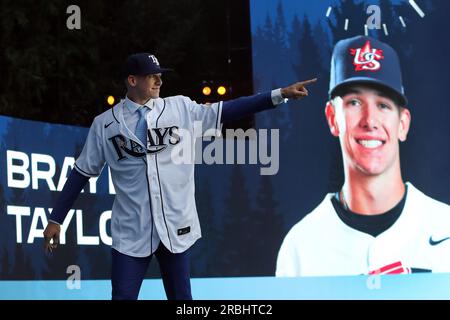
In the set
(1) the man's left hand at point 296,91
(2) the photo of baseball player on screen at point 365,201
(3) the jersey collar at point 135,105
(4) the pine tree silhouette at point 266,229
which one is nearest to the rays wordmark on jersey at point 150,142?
(3) the jersey collar at point 135,105

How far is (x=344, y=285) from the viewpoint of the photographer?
6832 millimetres

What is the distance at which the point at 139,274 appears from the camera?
5.22m

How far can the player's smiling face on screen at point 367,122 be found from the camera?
692cm

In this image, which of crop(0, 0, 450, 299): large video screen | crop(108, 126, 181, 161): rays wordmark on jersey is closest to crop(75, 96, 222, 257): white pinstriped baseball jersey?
crop(108, 126, 181, 161): rays wordmark on jersey

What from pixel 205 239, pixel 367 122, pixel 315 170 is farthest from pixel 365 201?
pixel 205 239

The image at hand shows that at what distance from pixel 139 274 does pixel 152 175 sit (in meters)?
0.49

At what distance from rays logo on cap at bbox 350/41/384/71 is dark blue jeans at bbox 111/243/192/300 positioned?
230cm

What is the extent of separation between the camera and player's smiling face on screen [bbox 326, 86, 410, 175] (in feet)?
22.7

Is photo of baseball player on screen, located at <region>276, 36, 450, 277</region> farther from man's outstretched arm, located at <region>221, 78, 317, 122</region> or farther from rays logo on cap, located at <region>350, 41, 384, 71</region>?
man's outstretched arm, located at <region>221, 78, 317, 122</region>

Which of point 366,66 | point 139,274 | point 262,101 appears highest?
point 366,66

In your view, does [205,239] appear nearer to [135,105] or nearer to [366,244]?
[366,244]

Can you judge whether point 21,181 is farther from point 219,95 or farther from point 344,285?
point 344,285

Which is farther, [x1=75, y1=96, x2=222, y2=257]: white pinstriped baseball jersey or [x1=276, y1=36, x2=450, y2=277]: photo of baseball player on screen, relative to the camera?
[x1=276, y1=36, x2=450, y2=277]: photo of baseball player on screen

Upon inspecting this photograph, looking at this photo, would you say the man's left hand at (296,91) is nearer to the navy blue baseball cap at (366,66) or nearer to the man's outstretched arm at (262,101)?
the man's outstretched arm at (262,101)
